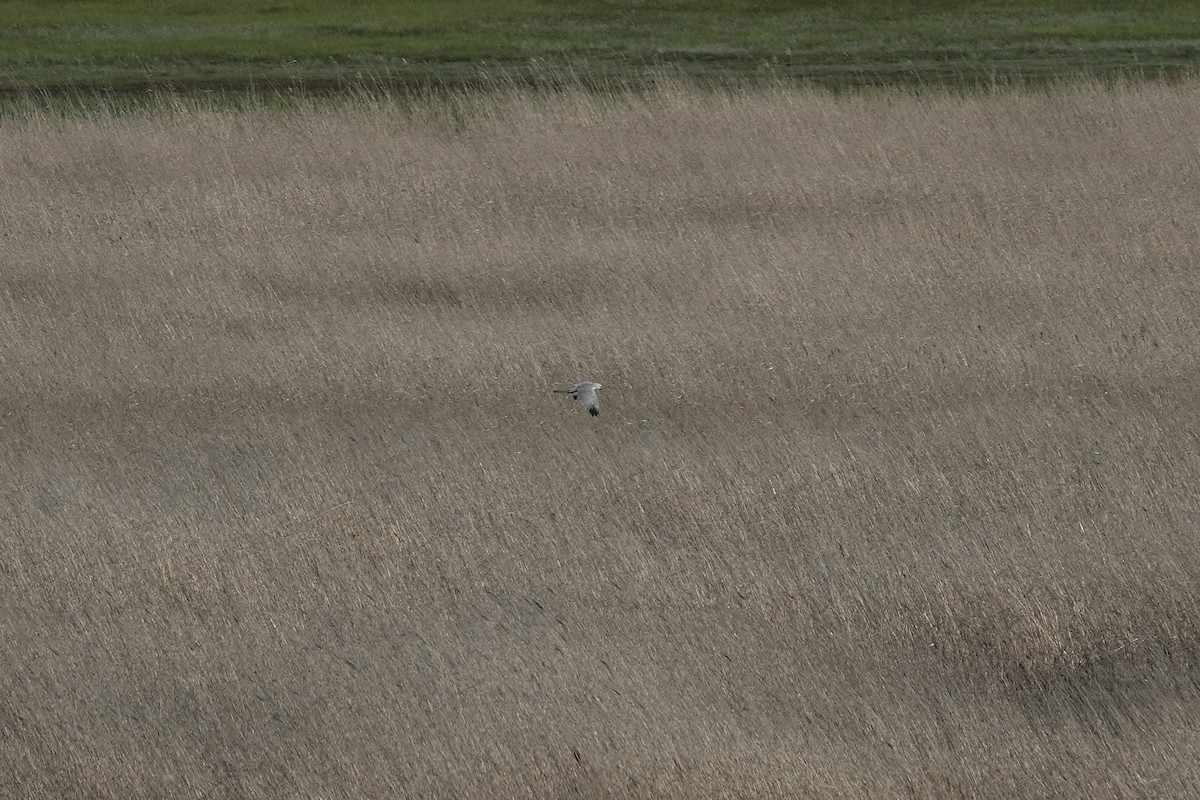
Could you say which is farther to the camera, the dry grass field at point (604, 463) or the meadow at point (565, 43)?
the meadow at point (565, 43)

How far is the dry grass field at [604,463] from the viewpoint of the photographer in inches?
232

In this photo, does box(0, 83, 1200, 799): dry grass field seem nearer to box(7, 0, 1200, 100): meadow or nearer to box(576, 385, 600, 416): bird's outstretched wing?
box(576, 385, 600, 416): bird's outstretched wing

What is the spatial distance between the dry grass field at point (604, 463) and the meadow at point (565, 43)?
5.45m

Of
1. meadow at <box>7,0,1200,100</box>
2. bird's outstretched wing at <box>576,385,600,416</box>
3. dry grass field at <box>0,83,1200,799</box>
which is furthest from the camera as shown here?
meadow at <box>7,0,1200,100</box>

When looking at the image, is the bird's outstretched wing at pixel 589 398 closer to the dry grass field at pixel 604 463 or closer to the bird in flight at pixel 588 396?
the bird in flight at pixel 588 396

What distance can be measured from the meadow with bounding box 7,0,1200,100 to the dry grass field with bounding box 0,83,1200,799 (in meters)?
5.45

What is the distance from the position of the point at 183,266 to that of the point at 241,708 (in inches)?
266

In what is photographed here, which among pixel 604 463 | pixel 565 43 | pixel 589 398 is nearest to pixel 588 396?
pixel 589 398

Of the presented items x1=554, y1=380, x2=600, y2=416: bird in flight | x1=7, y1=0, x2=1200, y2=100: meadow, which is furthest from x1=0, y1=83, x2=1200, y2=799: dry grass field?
x1=7, y1=0, x2=1200, y2=100: meadow

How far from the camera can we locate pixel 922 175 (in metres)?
14.1

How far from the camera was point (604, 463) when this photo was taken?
326 inches

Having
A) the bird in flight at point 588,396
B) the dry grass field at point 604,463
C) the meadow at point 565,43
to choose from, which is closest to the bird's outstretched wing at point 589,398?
the bird in flight at point 588,396

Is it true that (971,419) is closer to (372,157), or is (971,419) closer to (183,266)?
(183,266)

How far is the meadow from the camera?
2122cm
